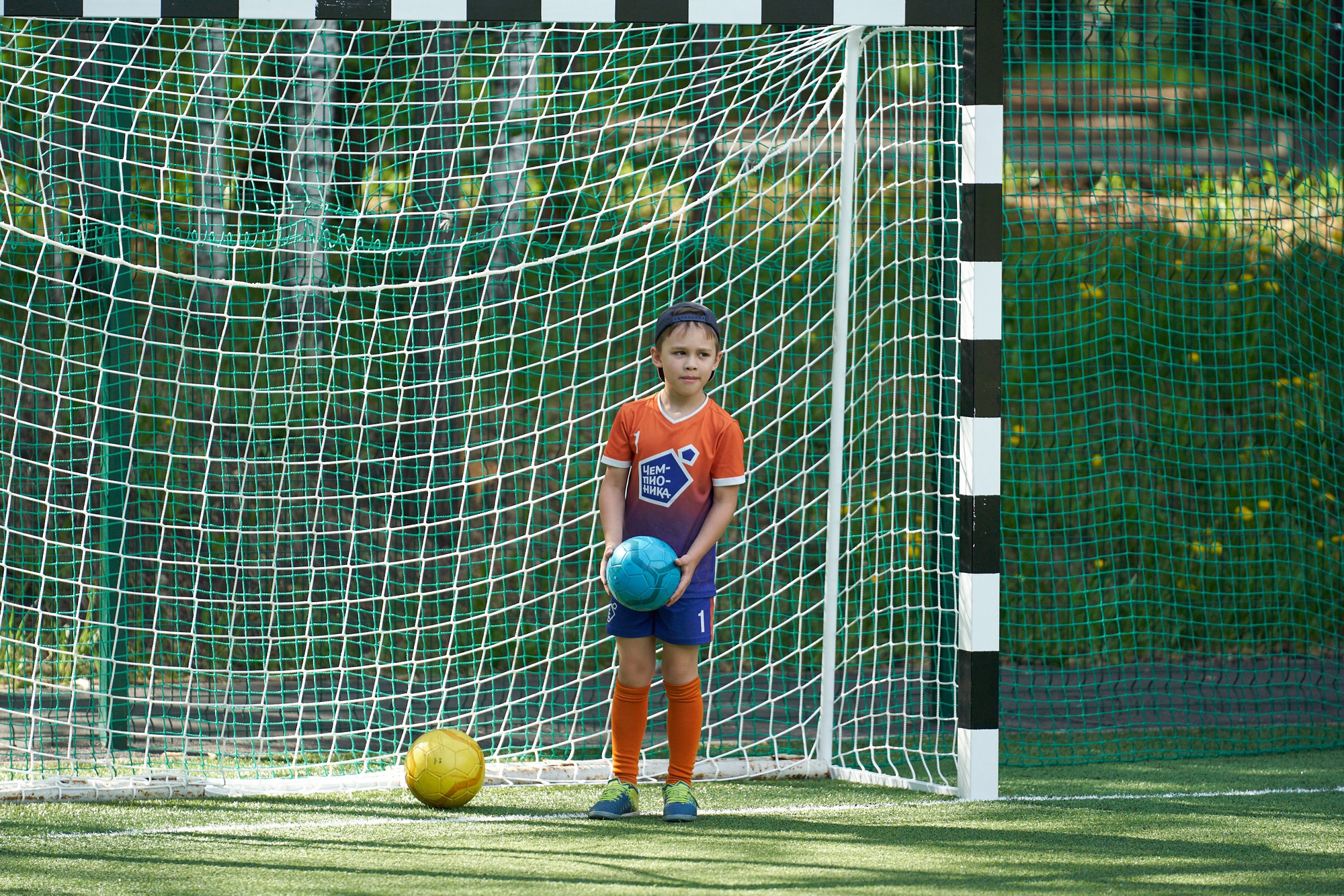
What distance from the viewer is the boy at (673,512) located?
148 inches

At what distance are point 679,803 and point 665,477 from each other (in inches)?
38.6

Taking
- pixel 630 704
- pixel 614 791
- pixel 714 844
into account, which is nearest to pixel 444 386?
pixel 630 704

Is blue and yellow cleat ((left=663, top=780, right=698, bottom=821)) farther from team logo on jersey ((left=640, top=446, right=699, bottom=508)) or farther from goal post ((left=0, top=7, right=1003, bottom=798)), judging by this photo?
team logo on jersey ((left=640, top=446, right=699, bottom=508))

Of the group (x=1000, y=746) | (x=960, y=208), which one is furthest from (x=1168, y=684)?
(x=960, y=208)

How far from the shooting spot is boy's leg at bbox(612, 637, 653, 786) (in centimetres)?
382

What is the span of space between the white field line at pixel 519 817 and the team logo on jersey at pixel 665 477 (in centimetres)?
101

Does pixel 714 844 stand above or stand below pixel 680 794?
below

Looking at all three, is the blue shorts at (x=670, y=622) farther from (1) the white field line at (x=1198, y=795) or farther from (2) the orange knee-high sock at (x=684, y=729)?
(1) the white field line at (x=1198, y=795)

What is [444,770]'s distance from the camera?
3.94 meters

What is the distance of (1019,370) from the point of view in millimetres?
6809

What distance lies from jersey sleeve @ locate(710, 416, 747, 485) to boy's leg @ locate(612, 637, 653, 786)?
537 mm

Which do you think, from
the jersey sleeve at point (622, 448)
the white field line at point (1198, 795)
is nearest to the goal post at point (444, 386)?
the white field line at point (1198, 795)

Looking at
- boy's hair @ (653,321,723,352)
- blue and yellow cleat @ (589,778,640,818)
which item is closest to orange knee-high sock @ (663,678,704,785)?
blue and yellow cleat @ (589,778,640,818)

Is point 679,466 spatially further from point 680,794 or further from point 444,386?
point 444,386
